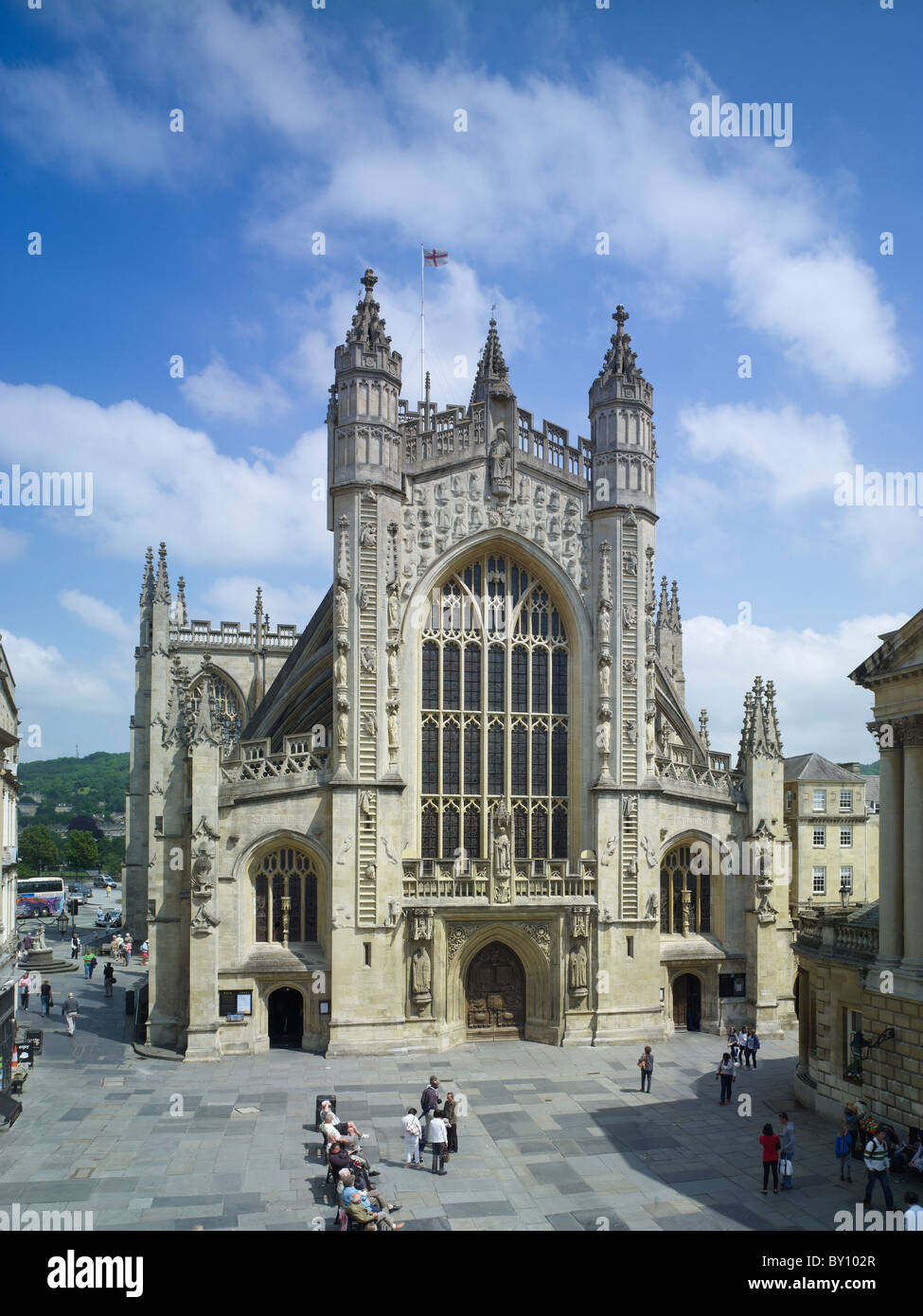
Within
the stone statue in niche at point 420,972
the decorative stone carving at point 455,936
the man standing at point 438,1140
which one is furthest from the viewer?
the decorative stone carving at point 455,936

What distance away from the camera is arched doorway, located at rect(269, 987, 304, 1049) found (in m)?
34.3

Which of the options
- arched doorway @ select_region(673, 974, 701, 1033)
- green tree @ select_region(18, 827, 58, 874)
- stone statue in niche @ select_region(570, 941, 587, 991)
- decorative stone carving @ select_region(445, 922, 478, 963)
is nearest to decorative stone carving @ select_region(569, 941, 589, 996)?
stone statue in niche @ select_region(570, 941, 587, 991)

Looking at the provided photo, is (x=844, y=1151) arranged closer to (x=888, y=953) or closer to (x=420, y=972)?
(x=888, y=953)

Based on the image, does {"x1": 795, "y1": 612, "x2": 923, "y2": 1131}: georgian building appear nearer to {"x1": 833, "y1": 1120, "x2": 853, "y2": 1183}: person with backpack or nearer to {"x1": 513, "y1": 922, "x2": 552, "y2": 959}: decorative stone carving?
{"x1": 833, "y1": 1120, "x2": 853, "y2": 1183}: person with backpack

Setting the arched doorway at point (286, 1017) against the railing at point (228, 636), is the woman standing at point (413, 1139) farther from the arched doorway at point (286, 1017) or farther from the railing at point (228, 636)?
the railing at point (228, 636)

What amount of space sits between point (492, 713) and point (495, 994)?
31.7 feet

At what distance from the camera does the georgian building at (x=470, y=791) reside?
109ft

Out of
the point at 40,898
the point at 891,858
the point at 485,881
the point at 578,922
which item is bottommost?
the point at 40,898

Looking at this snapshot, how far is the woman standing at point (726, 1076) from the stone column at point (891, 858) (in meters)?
5.84

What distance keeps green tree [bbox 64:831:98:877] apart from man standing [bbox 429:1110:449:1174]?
12225 cm

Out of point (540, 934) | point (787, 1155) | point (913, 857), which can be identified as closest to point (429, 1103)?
point (787, 1155)

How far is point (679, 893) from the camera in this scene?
123 ft

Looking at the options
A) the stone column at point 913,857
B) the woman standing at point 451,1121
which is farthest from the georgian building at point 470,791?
the stone column at point 913,857
